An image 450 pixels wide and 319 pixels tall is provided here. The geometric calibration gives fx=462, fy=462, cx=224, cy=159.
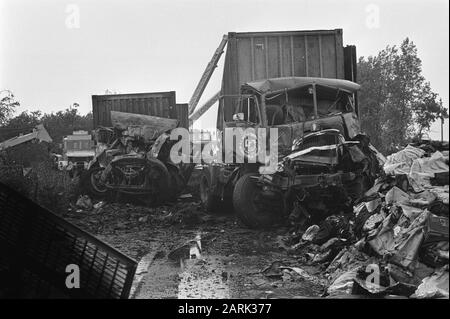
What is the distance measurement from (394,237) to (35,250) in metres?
3.15

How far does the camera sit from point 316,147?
603 cm

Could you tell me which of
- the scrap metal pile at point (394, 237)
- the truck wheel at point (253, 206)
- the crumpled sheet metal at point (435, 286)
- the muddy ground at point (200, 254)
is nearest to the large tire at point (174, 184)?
the muddy ground at point (200, 254)

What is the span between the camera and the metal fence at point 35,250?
9.68 ft

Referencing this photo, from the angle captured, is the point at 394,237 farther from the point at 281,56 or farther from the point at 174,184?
the point at 174,184

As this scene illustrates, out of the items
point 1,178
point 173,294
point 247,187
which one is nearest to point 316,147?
point 247,187

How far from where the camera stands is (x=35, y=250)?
9.72ft

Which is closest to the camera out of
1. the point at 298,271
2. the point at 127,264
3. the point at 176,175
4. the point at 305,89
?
the point at 127,264

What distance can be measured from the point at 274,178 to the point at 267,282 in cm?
201

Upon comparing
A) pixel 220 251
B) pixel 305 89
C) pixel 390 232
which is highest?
pixel 305 89

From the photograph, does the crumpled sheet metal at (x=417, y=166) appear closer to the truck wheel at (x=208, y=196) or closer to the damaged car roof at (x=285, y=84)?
the damaged car roof at (x=285, y=84)

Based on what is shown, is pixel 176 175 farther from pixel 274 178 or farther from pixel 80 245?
pixel 80 245

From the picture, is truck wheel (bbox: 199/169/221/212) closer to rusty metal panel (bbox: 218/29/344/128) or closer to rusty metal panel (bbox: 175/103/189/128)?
rusty metal panel (bbox: 218/29/344/128)

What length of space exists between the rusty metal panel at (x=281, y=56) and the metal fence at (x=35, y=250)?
5.98m

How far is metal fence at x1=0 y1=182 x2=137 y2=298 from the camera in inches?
116
